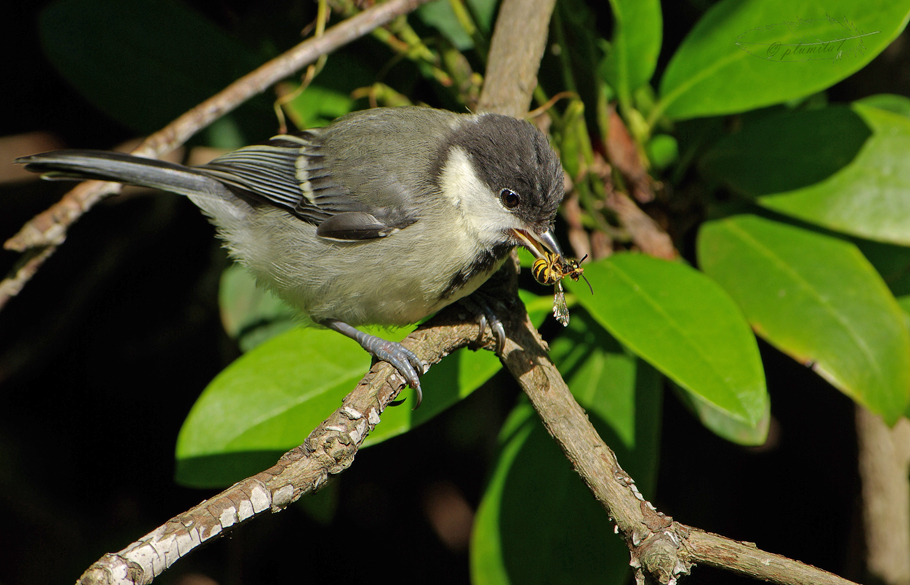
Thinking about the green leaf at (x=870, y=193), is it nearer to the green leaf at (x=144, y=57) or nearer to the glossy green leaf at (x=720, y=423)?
the glossy green leaf at (x=720, y=423)

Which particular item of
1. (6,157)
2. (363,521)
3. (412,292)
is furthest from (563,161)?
(6,157)

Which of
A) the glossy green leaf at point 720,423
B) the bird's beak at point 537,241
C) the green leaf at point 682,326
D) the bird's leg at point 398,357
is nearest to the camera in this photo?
the green leaf at point 682,326

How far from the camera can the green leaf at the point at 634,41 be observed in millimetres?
2020

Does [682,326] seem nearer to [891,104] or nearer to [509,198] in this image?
[509,198]

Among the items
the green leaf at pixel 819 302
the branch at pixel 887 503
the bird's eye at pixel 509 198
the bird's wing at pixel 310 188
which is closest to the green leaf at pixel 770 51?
the green leaf at pixel 819 302

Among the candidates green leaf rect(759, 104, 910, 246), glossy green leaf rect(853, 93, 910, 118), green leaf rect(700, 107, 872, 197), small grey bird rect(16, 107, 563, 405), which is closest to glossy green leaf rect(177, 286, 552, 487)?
small grey bird rect(16, 107, 563, 405)

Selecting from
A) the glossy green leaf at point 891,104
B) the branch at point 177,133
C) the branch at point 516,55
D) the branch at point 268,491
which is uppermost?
the branch at point 177,133

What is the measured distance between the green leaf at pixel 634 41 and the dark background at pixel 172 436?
78cm

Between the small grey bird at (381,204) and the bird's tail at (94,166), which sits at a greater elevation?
the bird's tail at (94,166)

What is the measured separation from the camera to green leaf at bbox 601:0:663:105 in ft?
6.63

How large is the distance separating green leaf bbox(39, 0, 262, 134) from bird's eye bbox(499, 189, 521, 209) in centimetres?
122

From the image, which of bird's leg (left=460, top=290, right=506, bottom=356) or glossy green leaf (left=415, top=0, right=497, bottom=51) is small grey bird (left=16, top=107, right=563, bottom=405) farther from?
glossy green leaf (left=415, top=0, right=497, bottom=51)

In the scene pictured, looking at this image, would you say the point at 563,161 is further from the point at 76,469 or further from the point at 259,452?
the point at 76,469

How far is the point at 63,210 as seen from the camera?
1855 mm
